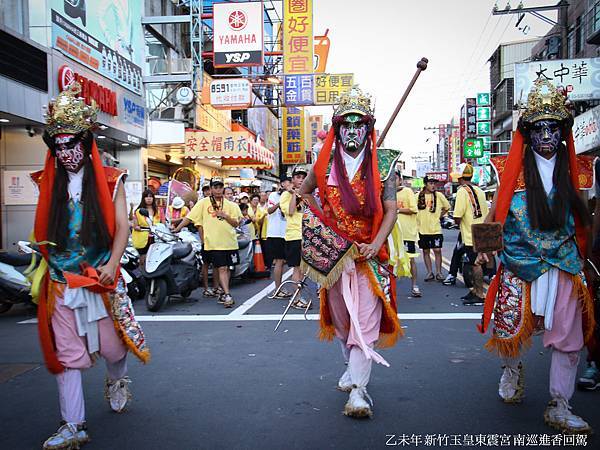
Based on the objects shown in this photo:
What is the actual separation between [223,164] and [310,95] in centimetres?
658

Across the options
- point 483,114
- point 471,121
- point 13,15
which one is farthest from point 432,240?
point 483,114

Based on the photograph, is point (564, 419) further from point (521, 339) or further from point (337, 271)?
point (337, 271)

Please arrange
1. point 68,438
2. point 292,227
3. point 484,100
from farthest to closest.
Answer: point 484,100, point 292,227, point 68,438

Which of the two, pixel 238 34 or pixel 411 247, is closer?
pixel 411 247

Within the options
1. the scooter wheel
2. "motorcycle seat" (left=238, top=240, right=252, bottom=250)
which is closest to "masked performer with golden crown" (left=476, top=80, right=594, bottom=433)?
the scooter wheel

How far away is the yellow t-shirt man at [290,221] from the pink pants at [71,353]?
15.6ft

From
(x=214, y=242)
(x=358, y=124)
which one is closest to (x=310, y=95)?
(x=214, y=242)

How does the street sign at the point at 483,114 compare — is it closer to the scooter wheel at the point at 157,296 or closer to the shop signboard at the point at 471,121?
the shop signboard at the point at 471,121

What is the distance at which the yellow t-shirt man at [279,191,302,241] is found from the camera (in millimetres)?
8117

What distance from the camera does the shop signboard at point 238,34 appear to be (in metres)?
17.3

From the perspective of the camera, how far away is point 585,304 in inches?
133

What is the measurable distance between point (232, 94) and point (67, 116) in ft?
46.5

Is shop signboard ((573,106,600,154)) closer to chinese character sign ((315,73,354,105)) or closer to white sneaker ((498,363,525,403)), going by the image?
chinese character sign ((315,73,354,105))

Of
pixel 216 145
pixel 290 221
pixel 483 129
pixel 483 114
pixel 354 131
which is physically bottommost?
pixel 290 221
